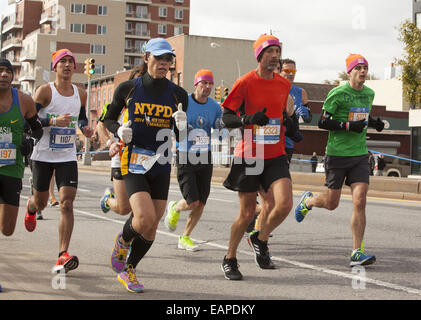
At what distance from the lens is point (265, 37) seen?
6371 mm

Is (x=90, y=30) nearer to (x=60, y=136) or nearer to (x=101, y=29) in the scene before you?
(x=101, y=29)

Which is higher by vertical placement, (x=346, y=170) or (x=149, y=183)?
(x=346, y=170)

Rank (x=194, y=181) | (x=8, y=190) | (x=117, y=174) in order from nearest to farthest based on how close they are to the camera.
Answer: (x=8, y=190) < (x=117, y=174) < (x=194, y=181)

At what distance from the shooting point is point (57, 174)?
6770 millimetres

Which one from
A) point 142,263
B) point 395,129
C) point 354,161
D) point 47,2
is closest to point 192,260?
point 142,263

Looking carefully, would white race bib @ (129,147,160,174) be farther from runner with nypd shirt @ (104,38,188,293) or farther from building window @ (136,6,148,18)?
building window @ (136,6,148,18)

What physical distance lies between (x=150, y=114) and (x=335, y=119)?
2.65 meters

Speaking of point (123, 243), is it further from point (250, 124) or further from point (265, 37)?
point (265, 37)

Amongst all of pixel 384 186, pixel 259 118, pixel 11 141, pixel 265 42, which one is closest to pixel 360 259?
pixel 259 118

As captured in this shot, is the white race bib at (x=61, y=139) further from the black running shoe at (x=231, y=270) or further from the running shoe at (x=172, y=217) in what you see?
the black running shoe at (x=231, y=270)

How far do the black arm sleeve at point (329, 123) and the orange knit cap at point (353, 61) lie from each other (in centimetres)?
56

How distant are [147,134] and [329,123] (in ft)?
8.28

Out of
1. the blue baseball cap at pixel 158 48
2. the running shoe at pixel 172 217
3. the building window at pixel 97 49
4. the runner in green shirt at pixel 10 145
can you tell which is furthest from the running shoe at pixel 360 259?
the building window at pixel 97 49

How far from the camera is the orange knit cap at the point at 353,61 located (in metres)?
7.33
